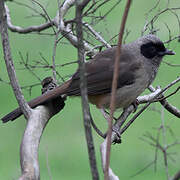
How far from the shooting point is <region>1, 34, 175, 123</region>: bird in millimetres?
4750

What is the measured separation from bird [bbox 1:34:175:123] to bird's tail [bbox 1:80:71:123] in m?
0.23

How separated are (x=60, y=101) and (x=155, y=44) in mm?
1645

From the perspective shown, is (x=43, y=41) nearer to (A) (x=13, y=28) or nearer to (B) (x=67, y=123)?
(B) (x=67, y=123)

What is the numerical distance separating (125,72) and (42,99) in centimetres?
151

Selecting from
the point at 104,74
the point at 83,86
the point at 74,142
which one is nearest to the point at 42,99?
the point at 104,74

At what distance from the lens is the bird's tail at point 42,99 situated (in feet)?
12.1

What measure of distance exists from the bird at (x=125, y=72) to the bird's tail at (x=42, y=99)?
0.76 ft

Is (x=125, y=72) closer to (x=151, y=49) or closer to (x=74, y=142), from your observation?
(x=151, y=49)

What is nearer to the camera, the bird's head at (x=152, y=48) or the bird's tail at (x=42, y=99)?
the bird's tail at (x=42, y=99)

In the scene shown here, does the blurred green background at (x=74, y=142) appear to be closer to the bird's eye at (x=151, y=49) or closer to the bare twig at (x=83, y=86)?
the bird's eye at (x=151, y=49)

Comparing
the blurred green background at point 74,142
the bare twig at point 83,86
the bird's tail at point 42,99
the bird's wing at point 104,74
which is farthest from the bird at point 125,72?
the bare twig at point 83,86

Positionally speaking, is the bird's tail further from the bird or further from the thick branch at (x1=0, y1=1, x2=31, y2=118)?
the thick branch at (x1=0, y1=1, x2=31, y2=118)

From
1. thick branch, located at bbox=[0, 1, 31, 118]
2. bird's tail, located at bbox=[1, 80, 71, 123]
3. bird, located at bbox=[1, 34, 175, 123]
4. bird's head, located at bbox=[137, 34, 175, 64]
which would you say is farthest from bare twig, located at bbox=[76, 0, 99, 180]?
bird's head, located at bbox=[137, 34, 175, 64]

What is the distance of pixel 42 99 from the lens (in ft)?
12.2
